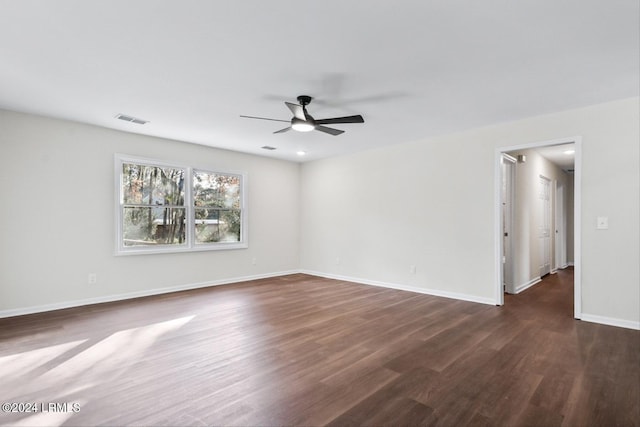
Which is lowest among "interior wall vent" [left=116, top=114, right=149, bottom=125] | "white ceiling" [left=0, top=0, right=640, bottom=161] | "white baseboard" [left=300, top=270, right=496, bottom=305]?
"white baseboard" [left=300, top=270, right=496, bottom=305]

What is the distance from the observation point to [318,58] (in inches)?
109

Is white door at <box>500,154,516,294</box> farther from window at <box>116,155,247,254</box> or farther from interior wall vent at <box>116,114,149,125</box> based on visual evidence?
interior wall vent at <box>116,114,149,125</box>

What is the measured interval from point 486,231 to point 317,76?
129 inches

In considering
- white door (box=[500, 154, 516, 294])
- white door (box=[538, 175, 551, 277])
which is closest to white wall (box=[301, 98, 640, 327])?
white door (box=[500, 154, 516, 294])

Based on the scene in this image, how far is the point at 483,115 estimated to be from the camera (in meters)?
4.20

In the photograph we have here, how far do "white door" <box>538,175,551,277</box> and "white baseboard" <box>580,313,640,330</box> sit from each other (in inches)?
114

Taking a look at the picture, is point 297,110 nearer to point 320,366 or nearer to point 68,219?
point 320,366

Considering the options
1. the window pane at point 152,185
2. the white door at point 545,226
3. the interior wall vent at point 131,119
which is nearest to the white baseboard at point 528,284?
the white door at point 545,226

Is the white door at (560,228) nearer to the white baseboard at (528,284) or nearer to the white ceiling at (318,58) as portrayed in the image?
the white baseboard at (528,284)

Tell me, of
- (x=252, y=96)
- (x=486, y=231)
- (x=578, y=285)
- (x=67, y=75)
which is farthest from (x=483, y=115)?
(x=67, y=75)

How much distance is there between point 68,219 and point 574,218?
21.9ft

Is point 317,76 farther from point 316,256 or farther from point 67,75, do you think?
point 316,256

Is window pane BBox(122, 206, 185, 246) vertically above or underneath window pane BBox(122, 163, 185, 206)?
underneath

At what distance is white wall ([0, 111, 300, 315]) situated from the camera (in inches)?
160
